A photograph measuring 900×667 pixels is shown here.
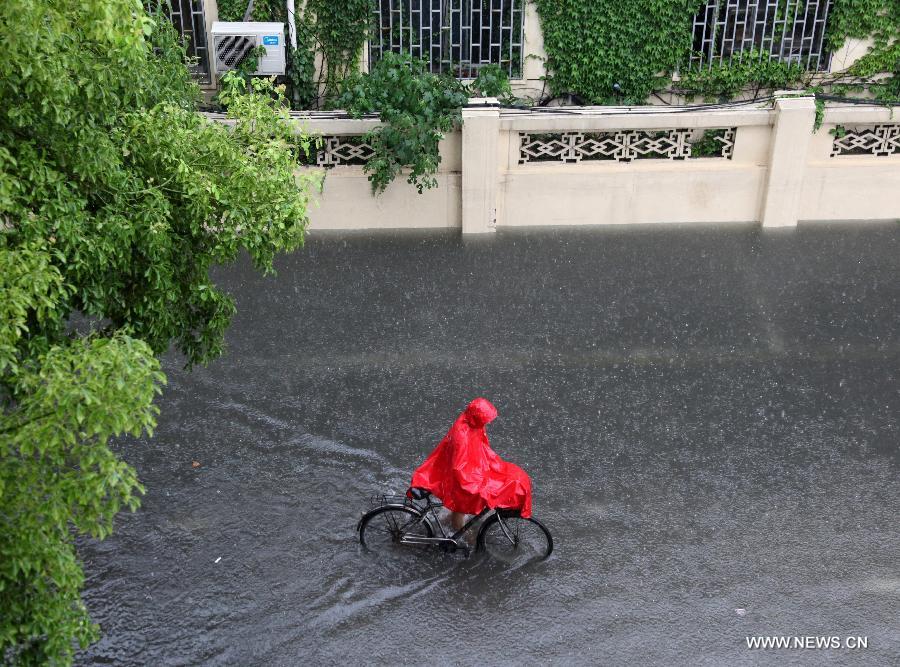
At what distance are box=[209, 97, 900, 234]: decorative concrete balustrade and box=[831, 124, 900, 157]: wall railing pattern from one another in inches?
0.8

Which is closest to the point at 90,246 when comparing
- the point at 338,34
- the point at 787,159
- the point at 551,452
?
the point at 551,452

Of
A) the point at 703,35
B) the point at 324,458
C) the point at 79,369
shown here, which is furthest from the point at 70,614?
the point at 703,35

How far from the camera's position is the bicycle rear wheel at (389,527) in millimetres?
7191

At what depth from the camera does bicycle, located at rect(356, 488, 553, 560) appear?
7156 mm

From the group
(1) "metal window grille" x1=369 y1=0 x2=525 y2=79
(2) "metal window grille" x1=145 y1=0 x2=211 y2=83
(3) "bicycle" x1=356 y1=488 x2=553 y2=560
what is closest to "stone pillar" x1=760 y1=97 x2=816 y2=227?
(1) "metal window grille" x1=369 y1=0 x2=525 y2=79

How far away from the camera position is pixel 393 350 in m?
10.2

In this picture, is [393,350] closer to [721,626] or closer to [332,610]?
[332,610]

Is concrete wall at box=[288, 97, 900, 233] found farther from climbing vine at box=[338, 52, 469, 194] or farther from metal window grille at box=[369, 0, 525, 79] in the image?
metal window grille at box=[369, 0, 525, 79]

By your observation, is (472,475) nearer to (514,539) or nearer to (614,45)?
(514,539)

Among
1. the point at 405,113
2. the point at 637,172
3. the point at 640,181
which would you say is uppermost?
the point at 405,113

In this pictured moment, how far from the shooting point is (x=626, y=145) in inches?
505

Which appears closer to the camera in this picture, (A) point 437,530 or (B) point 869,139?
(A) point 437,530

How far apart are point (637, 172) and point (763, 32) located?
3.24 metres

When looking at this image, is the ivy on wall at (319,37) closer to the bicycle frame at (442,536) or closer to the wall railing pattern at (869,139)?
the wall railing pattern at (869,139)
